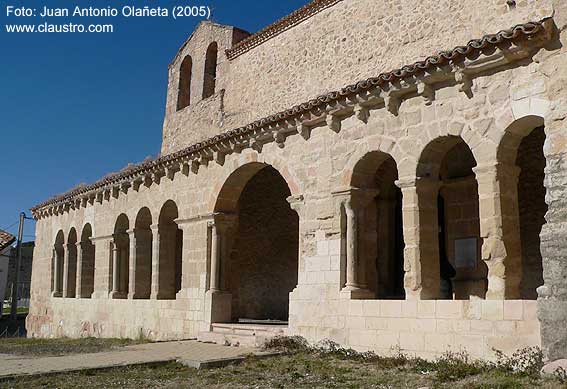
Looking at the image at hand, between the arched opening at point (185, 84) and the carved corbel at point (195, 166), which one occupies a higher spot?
the arched opening at point (185, 84)

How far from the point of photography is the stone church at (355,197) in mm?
6500

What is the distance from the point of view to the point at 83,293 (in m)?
16.2

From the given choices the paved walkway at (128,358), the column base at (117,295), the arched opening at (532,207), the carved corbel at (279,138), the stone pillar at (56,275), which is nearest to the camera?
the paved walkway at (128,358)

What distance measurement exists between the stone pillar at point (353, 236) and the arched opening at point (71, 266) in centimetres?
1064

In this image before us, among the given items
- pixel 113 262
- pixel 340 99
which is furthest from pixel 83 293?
pixel 340 99

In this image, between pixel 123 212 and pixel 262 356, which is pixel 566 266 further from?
pixel 123 212

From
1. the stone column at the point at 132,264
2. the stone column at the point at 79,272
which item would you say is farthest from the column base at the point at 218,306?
A: the stone column at the point at 79,272

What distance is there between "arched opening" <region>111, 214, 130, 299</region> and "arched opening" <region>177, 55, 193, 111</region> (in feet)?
15.6

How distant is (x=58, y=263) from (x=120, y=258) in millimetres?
4294

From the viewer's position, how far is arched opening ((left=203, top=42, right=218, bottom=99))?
1695 centimetres

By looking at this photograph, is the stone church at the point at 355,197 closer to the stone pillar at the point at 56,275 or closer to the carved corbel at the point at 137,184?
the carved corbel at the point at 137,184

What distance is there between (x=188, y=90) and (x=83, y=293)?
6460mm

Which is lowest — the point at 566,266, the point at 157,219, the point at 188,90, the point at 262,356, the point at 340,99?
the point at 262,356

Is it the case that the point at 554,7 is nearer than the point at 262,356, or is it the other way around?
the point at 554,7
